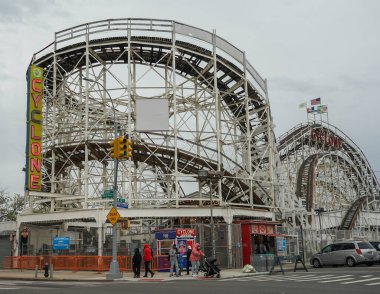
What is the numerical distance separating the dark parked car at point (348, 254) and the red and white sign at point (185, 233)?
949cm

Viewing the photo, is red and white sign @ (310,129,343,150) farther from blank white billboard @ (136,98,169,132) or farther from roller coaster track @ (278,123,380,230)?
blank white billboard @ (136,98,169,132)

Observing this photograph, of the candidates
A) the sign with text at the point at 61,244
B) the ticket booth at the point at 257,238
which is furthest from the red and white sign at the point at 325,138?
→ the sign with text at the point at 61,244

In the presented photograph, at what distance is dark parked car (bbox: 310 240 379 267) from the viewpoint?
3272 centimetres

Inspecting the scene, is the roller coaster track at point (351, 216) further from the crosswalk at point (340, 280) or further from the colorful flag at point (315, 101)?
the crosswalk at point (340, 280)

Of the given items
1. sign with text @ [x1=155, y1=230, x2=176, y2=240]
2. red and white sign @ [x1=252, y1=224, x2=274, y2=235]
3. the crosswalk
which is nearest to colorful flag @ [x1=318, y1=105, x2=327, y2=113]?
red and white sign @ [x1=252, y1=224, x2=274, y2=235]

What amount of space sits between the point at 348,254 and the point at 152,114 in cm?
1597

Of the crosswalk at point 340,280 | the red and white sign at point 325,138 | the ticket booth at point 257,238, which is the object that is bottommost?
the crosswalk at point 340,280

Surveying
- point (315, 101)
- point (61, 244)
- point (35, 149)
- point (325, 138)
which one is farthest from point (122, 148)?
point (315, 101)

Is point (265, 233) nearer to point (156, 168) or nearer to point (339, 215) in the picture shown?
point (156, 168)

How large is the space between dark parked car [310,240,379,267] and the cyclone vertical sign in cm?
1988

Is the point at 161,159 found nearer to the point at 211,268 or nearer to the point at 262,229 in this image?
the point at 262,229

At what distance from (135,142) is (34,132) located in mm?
7049

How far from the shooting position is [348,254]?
33.2 meters

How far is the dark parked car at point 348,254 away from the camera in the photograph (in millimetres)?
32719
